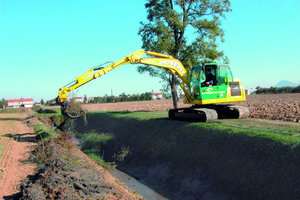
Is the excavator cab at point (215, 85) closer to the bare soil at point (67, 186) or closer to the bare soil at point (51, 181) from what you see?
the bare soil at point (51, 181)

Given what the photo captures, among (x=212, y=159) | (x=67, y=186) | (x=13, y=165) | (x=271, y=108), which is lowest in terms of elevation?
(x=13, y=165)

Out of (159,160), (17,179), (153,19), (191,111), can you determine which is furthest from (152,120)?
(153,19)

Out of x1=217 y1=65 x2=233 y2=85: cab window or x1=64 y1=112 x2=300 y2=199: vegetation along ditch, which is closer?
x1=64 y1=112 x2=300 y2=199: vegetation along ditch

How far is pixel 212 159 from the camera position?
986 cm

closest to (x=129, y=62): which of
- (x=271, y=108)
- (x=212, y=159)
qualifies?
(x=212, y=159)

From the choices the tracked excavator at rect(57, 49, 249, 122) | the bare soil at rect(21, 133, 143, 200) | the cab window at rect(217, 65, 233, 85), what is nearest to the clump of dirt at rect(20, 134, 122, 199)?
the bare soil at rect(21, 133, 143, 200)

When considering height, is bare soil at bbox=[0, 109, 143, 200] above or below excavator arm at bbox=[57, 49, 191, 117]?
below

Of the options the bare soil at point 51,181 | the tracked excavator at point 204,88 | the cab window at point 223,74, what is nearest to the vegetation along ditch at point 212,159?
the tracked excavator at point 204,88

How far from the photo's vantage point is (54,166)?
9984 millimetres

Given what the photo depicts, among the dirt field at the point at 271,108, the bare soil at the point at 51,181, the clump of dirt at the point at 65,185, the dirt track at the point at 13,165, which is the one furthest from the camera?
the dirt field at the point at 271,108

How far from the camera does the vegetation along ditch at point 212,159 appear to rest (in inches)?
302

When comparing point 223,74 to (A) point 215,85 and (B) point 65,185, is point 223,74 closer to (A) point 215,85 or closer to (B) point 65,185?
(A) point 215,85

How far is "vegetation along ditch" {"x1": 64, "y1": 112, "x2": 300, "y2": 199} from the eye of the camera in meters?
7.68

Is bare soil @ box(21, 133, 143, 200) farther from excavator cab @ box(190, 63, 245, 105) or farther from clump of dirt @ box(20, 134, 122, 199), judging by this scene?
excavator cab @ box(190, 63, 245, 105)
